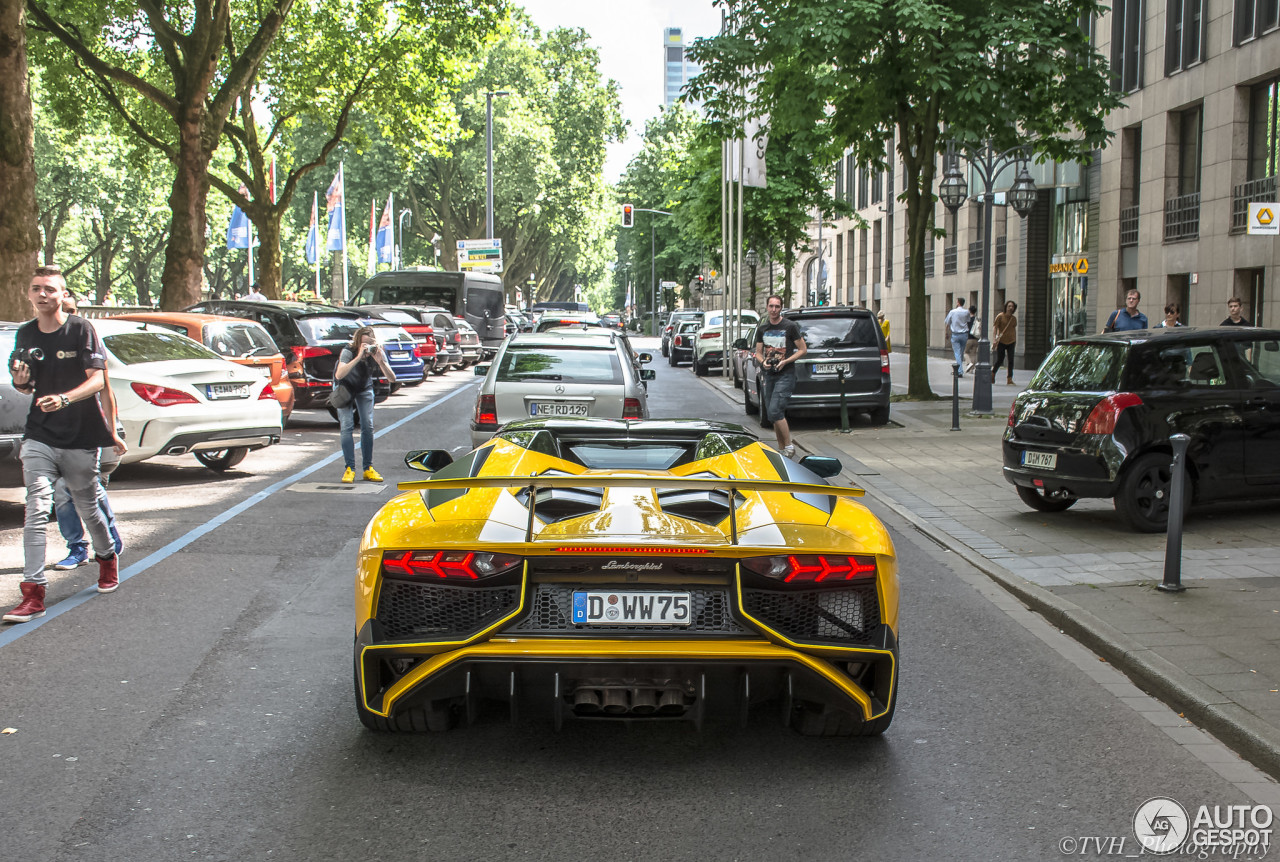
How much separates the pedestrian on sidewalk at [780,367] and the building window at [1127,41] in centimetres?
1677

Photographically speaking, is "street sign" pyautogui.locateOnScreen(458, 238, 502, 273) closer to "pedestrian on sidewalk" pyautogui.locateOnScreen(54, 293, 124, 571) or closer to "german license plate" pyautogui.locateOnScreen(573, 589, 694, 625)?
"pedestrian on sidewalk" pyautogui.locateOnScreen(54, 293, 124, 571)

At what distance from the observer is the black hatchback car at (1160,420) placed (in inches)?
369

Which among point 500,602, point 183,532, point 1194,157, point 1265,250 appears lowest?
point 183,532

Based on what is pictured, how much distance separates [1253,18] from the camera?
23.0 metres

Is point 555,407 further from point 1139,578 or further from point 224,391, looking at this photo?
point 1139,578

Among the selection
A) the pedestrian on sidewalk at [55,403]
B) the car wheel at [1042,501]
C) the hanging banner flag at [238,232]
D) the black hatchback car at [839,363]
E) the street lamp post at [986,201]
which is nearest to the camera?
the pedestrian on sidewalk at [55,403]

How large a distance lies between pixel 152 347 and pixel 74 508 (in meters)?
5.49

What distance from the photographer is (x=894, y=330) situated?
50219 millimetres

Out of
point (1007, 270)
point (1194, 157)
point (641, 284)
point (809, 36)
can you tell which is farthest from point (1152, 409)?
point (641, 284)

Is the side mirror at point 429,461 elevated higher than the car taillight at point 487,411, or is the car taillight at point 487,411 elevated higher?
the side mirror at point 429,461

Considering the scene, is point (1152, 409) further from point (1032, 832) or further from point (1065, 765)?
point (1032, 832)

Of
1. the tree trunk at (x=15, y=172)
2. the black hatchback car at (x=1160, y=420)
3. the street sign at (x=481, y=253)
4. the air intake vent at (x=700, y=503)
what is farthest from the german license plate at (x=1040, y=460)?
the street sign at (x=481, y=253)

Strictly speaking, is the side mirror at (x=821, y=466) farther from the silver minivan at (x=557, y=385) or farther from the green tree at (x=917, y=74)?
the green tree at (x=917, y=74)

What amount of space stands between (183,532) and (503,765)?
19.3 feet
